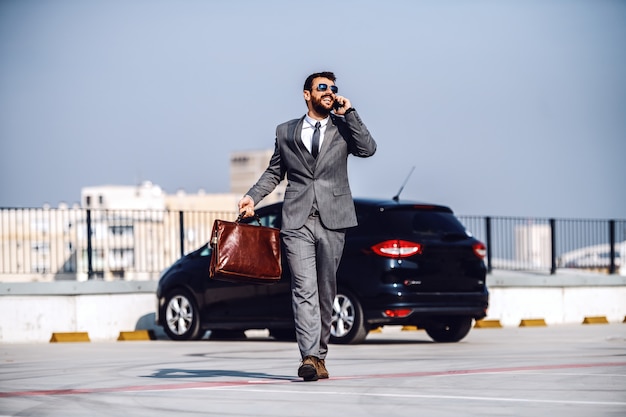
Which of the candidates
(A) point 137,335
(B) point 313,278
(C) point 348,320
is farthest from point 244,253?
(A) point 137,335

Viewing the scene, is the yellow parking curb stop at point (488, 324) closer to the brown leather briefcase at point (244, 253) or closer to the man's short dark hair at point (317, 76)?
the brown leather briefcase at point (244, 253)

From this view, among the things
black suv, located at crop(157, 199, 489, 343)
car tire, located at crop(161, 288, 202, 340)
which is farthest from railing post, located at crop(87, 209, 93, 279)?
black suv, located at crop(157, 199, 489, 343)

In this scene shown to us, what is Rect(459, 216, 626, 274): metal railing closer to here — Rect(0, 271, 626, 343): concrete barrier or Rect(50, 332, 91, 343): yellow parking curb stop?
Rect(0, 271, 626, 343): concrete barrier

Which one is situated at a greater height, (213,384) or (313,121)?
(313,121)

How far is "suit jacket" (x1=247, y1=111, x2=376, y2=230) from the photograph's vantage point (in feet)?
29.0

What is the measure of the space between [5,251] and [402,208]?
6667 mm

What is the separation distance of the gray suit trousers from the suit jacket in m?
0.08

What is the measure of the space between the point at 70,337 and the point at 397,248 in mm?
5501

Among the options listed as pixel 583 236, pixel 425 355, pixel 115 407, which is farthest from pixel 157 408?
pixel 583 236

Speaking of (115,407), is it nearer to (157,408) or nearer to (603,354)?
(157,408)

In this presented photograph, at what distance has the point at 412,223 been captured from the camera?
47.3 feet

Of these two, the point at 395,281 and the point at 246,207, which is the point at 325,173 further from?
the point at 395,281

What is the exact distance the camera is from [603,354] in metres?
11.7

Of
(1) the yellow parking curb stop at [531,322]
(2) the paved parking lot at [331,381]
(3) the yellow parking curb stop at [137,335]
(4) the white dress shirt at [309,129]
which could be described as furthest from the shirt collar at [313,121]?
(1) the yellow parking curb stop at [531,322]
